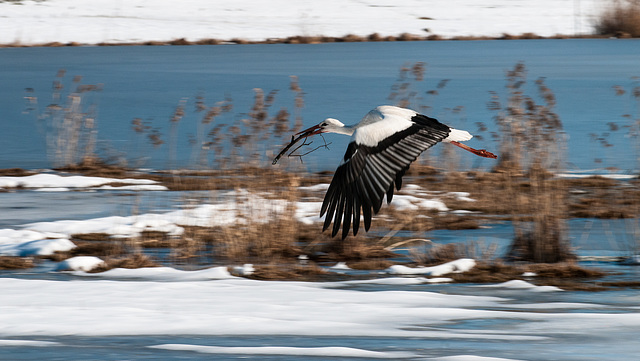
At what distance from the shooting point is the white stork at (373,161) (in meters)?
6.64

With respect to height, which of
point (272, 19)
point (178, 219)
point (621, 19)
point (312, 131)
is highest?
point (272, 19)

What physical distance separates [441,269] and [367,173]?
1.03 metres

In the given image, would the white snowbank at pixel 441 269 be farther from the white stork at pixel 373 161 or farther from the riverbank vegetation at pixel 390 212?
the white stork at pixel 373 161

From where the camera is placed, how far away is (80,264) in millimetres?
7527

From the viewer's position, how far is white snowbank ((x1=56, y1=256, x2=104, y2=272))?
7492mm

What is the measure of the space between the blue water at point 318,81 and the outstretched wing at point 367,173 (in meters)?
5.04

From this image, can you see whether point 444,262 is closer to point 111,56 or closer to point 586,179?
point 586,179

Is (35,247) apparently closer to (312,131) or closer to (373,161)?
(312,131)

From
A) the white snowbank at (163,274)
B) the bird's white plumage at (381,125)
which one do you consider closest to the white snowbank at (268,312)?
the white snowbank at (163,274)

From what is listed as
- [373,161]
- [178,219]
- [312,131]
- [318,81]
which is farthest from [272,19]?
[373,161]

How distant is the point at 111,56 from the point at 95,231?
2666 centimetres

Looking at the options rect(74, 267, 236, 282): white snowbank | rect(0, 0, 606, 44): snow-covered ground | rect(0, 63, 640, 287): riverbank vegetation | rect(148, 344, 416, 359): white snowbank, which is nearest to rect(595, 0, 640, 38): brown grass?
rect(0, 0, 606, 44): snow-covered ground

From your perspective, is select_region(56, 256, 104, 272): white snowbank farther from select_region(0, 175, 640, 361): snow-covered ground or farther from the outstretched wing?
the outstretched wing

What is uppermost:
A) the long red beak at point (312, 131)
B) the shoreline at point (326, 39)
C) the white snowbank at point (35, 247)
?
the shoreline at point (326, 39)
